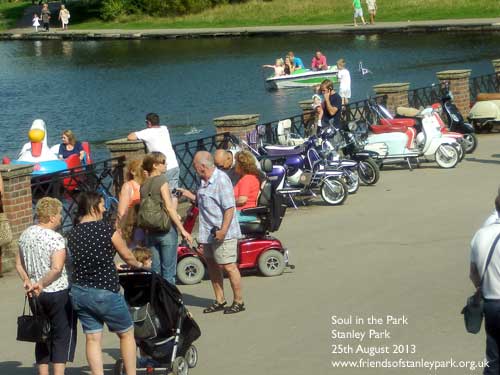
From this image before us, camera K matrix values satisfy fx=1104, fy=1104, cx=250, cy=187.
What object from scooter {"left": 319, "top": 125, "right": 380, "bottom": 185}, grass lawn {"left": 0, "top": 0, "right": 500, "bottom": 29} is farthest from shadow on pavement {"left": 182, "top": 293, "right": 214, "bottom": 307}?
grass lawn {"left": 0, "top": 0, "right": 500, "bottom": 29}

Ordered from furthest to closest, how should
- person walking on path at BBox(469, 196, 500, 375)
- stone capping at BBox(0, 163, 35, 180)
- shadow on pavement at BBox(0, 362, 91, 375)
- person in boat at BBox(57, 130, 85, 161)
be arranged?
person in boat at BBox(57, 130, 85, 161) → stone capping at BBox(0, 163, 35, 180) → shadow on pavement at BBox(0, 362, 91, 375) → person walking on path at BBox(469, 196, 500, 375)

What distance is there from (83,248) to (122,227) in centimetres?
286

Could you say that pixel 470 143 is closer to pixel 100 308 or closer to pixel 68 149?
pixel 68 149

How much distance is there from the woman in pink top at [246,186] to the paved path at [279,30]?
4514 cm

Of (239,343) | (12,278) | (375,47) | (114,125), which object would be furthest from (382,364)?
(375,47)

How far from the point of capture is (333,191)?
16594mm

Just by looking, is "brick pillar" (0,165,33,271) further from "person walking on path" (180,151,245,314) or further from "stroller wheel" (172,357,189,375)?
"stroller wheel" (172,357,189,375)

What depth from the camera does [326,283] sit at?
1208 cm

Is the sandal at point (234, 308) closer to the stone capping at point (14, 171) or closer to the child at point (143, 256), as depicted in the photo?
the child at point (143, 256)

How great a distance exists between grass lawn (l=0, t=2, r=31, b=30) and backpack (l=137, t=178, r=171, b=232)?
72465mm

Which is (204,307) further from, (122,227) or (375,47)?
(375,47)

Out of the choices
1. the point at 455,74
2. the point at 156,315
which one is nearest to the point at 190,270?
the point at 156,315

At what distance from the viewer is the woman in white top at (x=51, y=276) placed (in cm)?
840

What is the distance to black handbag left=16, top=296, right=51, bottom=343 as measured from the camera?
27.9 feet
